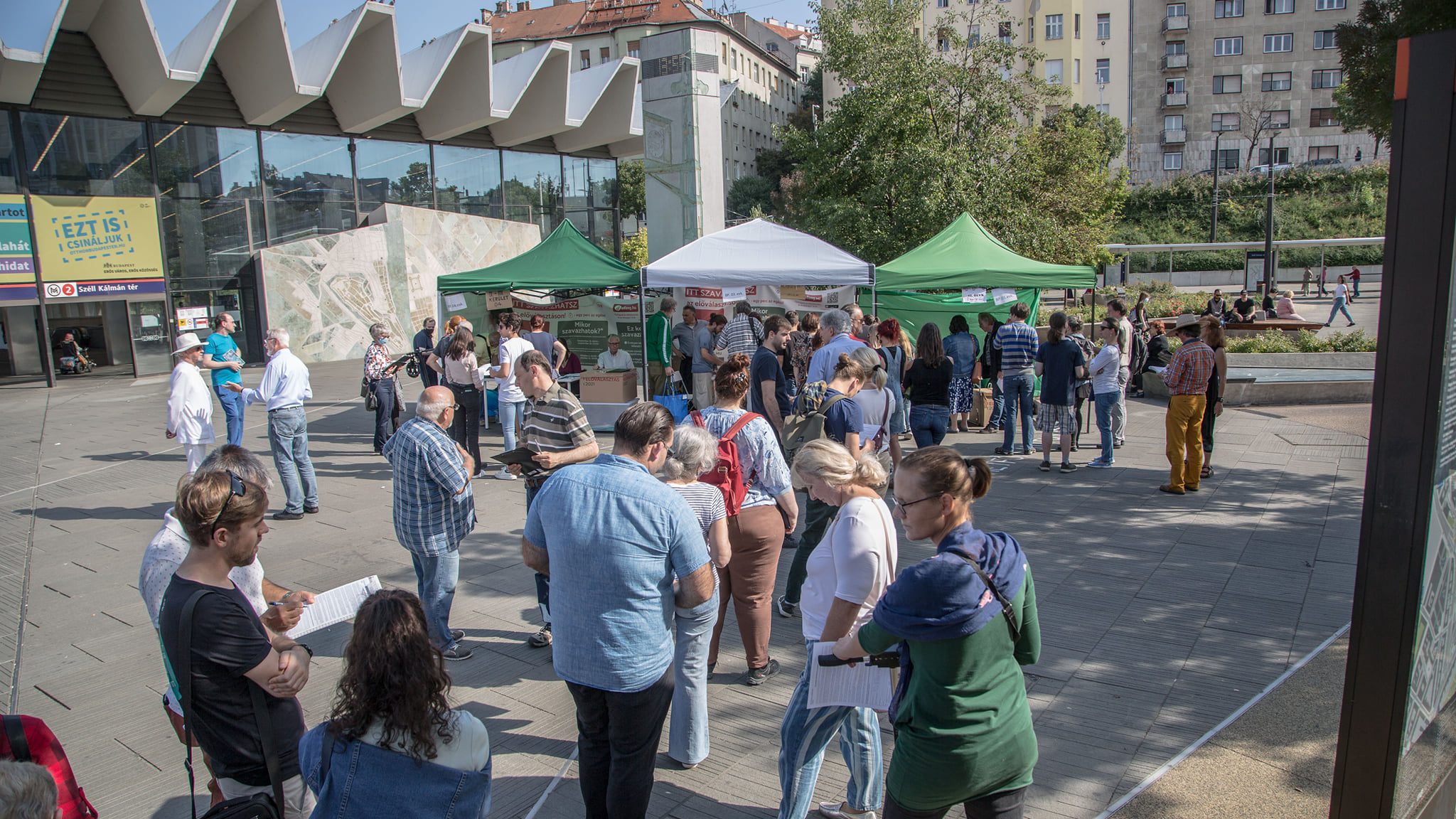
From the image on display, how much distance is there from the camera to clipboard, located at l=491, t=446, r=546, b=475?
4.86 m

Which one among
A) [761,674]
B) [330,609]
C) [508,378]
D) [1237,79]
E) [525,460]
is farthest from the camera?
[1237,79]

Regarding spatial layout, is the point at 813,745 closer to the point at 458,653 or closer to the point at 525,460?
the point at 525,460

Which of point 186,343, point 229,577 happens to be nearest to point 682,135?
point 186,343

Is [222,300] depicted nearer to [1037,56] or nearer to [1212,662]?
[1037,56]

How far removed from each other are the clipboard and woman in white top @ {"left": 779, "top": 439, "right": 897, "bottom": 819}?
80.2 inches

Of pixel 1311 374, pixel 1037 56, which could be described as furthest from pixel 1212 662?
pixel 1037 56

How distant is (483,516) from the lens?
805 centimetres

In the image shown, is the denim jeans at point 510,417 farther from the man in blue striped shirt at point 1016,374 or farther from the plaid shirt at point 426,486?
the man in blue striped shirt at point 1016,374

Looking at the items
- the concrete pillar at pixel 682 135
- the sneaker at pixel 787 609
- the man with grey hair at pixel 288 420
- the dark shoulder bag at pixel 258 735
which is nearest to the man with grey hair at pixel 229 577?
the dark shoulder bag at pixel 258 735

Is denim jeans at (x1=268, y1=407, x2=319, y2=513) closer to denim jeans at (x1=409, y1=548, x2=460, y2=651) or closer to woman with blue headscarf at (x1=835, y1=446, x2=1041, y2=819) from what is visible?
denim jeans at (x1=409, y1=548, x2=460, y2=651)

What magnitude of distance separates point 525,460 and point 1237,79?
7275 centimetres

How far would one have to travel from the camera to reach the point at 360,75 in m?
24.5

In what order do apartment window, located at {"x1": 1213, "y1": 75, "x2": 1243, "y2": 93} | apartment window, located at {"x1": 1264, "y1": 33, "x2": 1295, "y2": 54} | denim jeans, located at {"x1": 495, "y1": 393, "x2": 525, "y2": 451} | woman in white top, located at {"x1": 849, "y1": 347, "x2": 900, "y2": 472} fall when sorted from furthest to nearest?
apartment window, located at {"x1": 1213, "y1": 75, "x2": 1243, "y2": 93} → apartment window, located at {"x1": 1264, "y1": 33, "x2": 1295, "y2": 54} → denim jeans, located at {"x1": 495, "y1": 393, "x2": 525, "y2": 451} → woman in white top, located at {"x1": 849, "y1": 347, "x2": 900, "y2": 472}

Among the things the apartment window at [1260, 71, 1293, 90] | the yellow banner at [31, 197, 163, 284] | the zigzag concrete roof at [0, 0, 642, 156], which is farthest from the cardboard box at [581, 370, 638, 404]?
the apartment window at [1260, 71, 1293, 90]
